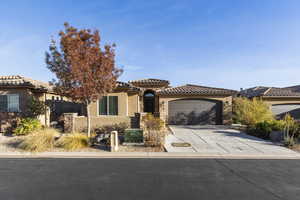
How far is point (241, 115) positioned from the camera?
47.6 ft

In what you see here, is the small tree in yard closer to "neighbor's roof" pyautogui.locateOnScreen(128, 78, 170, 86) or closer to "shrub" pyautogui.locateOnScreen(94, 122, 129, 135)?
"shrub" pyautogui.locateOnScreen(94, 122, 129, 135)

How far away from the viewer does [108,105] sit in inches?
535

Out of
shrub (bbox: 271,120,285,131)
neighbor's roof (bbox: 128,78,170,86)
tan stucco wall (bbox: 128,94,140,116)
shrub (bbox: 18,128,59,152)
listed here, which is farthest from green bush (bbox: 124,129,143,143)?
neighbor's roof (bbox: 128,78,170,86)

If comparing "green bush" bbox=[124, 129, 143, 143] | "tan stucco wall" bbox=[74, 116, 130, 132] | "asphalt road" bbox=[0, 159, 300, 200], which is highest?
"tan stucco wall" bbox=[74, 116, 130, 132]

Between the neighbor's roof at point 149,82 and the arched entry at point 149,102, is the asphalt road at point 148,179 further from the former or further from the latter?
the neighbor's roof at point 149,82

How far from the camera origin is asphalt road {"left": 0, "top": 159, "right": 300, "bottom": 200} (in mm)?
3996

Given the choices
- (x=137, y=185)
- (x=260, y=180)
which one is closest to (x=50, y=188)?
(x=137, y=185)

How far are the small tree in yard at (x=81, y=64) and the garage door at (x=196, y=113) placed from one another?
333 inches

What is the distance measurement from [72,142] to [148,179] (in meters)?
5.06

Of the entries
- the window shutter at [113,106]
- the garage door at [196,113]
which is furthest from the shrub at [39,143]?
the garage door at [196,113]

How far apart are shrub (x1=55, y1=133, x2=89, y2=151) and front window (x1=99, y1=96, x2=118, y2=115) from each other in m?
5.16

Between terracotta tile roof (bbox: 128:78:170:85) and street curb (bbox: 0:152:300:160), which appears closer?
street curb (bbox: 0:152:300:160)

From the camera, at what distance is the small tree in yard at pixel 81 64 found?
333 inches

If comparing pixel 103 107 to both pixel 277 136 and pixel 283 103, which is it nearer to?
pixel 277 136
